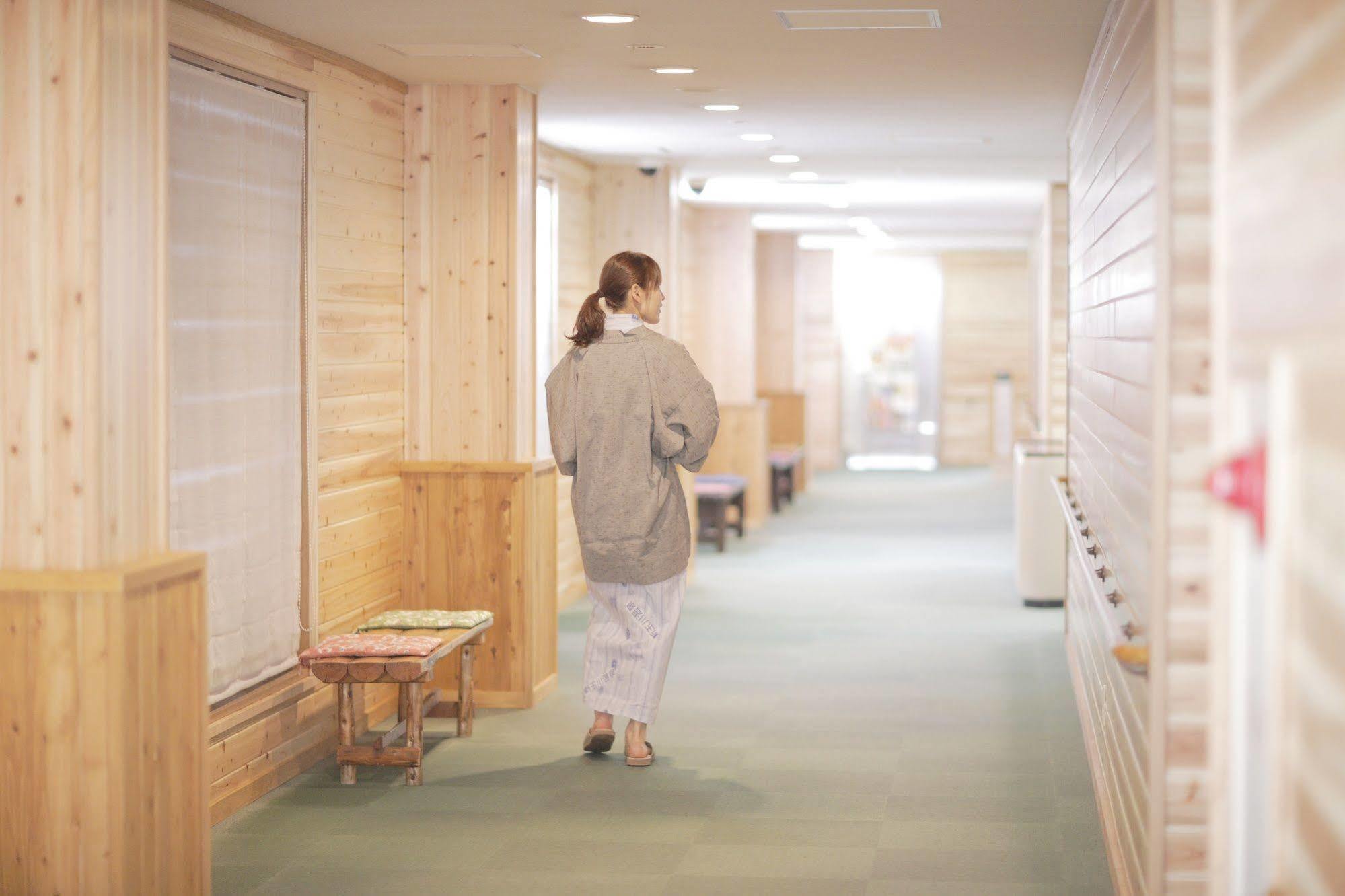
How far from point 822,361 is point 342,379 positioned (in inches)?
489

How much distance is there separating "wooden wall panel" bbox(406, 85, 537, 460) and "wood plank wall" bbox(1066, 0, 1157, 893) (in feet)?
6.87

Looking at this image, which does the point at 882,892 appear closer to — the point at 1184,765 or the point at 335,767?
the point at 1184,765

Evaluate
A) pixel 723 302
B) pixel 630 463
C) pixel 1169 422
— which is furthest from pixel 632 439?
pixel 723 302

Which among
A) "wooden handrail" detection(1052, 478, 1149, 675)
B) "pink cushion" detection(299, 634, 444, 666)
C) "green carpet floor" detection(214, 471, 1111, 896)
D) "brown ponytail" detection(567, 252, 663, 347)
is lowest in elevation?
"green carpet floor" detection(214, 471, 1111, 896)

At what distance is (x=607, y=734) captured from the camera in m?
5.09

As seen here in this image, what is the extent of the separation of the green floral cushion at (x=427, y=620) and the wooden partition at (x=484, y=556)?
0.47 m

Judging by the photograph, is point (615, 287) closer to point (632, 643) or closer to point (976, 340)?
point (632, 643)

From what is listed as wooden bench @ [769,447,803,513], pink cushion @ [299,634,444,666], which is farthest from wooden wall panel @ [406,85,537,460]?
wooden bench @ [769,447,803,513]

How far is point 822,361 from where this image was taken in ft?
57.2

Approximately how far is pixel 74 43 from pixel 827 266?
1456 cm

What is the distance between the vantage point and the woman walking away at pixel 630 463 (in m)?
Answer: 4.82

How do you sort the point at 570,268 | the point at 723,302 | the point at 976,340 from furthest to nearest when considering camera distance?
the point at 976,340, the point at 723,302, the point at 570,268

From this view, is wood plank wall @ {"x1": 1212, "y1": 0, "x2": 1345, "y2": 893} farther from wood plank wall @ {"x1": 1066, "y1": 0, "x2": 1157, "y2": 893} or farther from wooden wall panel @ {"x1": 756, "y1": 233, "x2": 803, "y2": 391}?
wooden wall panel @ {"x1": 756, "y1": 233, "x2": 803, "y2": 391}

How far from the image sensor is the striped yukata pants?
4.95 metres
